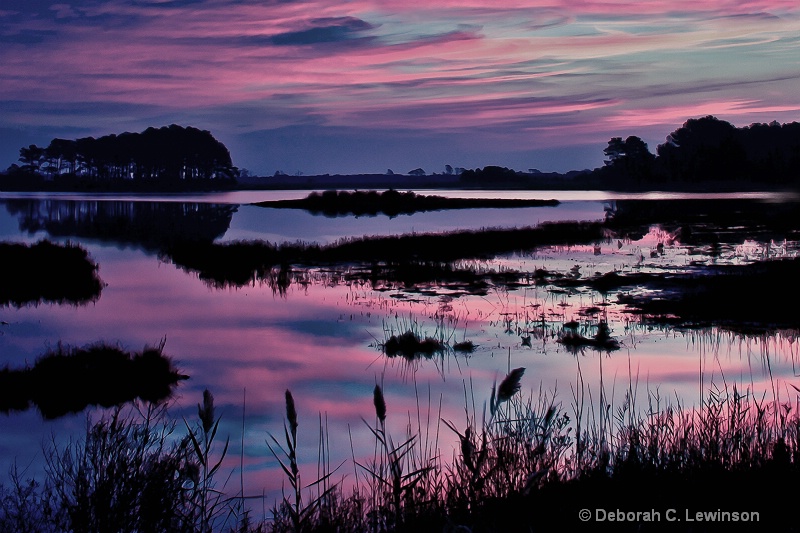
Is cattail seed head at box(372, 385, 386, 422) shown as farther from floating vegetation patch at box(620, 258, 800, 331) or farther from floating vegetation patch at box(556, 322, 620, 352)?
floating vegetation patch at box(620, 258, 800, 331)

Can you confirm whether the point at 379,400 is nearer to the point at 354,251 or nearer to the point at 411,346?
the point at 411,346

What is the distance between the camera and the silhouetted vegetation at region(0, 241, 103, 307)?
22.3m

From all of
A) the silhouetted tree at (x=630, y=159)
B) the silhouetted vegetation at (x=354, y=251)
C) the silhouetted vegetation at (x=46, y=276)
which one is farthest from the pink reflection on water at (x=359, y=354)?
the silhouetted tree at (x=630, y=159)

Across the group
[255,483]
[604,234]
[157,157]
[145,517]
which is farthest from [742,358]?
[157,157]

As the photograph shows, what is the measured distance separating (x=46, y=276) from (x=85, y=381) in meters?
14.4

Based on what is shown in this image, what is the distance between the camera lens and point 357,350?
50.8ft

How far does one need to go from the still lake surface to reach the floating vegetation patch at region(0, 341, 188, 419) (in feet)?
1.28

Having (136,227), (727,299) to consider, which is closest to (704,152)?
(136,227)

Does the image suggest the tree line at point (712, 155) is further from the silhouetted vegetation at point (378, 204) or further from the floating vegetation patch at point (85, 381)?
the floating vegetation patch at point (85, 381)

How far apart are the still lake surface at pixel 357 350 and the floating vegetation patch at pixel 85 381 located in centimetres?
39

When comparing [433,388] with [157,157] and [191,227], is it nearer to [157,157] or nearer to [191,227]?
[191,227]

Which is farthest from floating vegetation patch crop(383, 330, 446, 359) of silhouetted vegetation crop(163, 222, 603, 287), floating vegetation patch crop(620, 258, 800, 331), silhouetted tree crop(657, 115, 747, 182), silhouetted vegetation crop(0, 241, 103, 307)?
silhouetted tree crop(657, 115, 747, 182)

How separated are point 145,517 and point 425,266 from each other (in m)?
21.9

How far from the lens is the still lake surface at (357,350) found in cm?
1075
